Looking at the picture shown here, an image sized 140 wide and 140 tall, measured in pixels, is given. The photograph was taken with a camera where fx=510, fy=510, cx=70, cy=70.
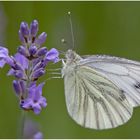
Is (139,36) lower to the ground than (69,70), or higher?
higher

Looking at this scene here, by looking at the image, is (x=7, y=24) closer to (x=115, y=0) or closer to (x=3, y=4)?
(x=3, y=4)

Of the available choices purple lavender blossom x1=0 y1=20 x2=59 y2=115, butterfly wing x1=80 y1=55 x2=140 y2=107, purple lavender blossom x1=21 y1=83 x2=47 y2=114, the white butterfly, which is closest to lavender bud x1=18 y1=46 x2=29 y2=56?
purple lavender blossom x1=0 y1=20 x2=59 y2=115

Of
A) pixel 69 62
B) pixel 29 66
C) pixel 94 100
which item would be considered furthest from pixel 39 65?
pixel 94 100

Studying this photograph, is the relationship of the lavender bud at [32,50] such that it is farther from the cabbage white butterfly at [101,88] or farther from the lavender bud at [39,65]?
the cabbage white butterfly at [101,88]

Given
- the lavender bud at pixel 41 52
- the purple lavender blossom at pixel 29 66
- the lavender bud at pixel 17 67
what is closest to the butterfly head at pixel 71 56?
the purple lavender blossom at pixel 29 66

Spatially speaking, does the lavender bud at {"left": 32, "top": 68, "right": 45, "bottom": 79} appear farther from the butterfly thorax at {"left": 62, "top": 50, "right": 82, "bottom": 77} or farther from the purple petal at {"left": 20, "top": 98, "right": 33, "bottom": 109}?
the butterfly thorax at {"left": 62, "top": 50, "right": 82, "bottom": 77}

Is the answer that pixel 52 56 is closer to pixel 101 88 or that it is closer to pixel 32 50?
pixel 32 50

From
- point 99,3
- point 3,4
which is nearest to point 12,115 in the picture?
point 3,4
